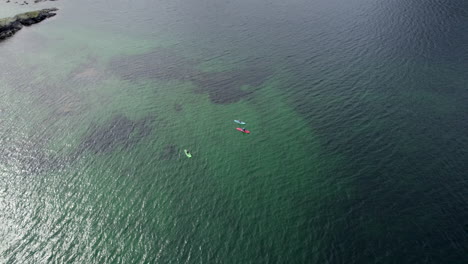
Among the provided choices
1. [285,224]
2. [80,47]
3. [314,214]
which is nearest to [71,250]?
[285,224]

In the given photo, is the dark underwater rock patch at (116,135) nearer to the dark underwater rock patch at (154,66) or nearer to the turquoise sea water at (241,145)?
the turquoise sea water at (241,145)

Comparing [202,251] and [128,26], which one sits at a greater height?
[128,26]

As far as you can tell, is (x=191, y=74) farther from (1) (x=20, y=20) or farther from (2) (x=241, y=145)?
(1) (x=20, y=20)

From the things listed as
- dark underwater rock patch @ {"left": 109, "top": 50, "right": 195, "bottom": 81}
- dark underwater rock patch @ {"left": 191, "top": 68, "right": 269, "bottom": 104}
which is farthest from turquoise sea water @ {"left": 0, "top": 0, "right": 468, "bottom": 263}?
dark underwater rock patch @ {"left": 109, "top": 50, "right": 195, "bottom": 81}

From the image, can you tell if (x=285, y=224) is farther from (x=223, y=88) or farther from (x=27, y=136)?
(x=27, y=136)

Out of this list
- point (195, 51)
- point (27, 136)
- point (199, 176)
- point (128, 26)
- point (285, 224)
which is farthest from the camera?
point (128, 26)

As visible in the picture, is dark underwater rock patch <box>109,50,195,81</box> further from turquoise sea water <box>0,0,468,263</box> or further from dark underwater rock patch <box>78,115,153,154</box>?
dark underwater rock patch <box>78,115,153,154</box>

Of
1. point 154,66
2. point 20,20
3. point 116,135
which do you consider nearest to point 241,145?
point 116,135
